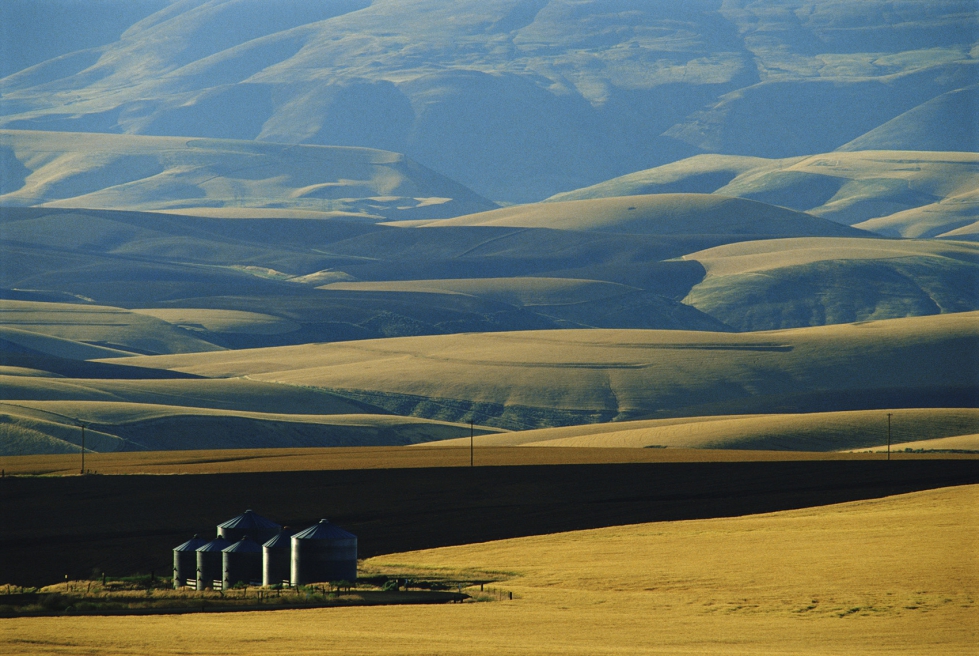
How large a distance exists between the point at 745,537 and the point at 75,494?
2621 centimetres

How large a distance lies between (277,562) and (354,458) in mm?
28007

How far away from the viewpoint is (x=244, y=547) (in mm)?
43438

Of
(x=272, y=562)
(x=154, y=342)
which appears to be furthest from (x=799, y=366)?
(x=272, y=562)

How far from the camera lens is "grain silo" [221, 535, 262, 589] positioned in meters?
42.9

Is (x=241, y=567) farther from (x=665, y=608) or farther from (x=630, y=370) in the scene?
(x=630, y=370)

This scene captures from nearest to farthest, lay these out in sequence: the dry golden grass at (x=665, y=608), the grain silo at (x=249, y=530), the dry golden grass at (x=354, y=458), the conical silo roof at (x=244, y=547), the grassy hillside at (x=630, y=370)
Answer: the dry golden grass at (x=665, y=608) < the conical silo roof at (x=244, y=547) < the grain silo at (x=249, y=530) < the dry golden grass at (x=354, y=458) < the grassy hillside at (x=630, y=370)

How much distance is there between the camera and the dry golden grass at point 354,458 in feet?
214

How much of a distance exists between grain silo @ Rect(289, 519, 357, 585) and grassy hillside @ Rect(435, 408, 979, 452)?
37.7m

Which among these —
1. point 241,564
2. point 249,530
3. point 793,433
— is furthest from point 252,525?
point 793,433

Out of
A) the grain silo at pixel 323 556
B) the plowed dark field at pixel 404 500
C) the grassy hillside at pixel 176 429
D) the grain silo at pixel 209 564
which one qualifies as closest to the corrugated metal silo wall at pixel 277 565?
the grain silo at pixel 323 556

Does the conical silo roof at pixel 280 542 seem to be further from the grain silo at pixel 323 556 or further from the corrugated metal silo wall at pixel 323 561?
the corrugated metal silo wall at pixel 323 561

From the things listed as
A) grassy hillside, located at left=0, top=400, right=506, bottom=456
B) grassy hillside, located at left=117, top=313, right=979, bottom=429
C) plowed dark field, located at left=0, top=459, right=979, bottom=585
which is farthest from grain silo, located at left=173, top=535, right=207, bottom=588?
grassy hillside, located at left=117, top=313, right=979, bottom=429

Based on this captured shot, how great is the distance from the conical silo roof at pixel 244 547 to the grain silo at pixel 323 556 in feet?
7.27

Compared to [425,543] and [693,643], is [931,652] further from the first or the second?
[425,543]
